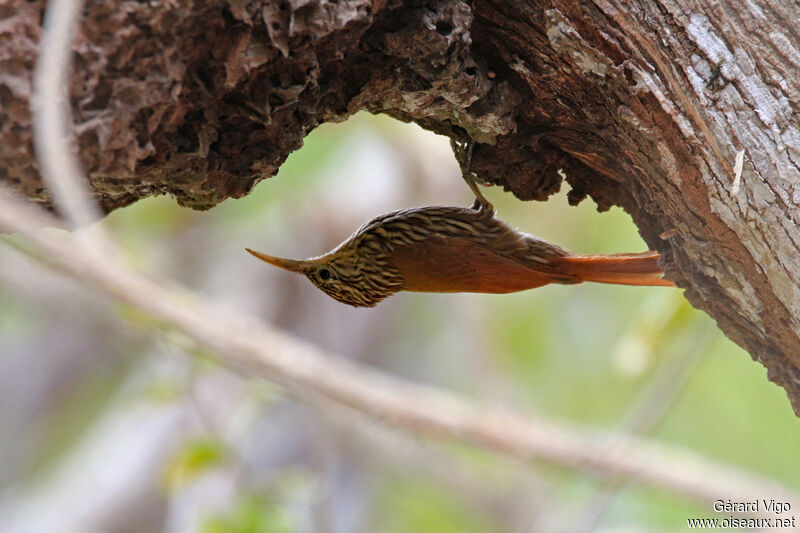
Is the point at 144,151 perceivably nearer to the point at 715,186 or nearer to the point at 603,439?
the point at 715,186

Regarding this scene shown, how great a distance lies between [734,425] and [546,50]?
625 cm

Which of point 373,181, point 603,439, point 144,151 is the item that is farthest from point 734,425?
point 144,151

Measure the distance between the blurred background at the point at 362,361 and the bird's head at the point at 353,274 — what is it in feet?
3.47

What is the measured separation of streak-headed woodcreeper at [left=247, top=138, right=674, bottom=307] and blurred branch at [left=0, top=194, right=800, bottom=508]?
348 millimetres

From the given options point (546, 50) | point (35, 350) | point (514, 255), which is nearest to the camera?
point (546, 50)

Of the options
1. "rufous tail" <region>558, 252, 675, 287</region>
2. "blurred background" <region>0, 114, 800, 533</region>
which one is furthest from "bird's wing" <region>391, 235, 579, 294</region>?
"blurred background" <region>0, 114, 800, 533</region>

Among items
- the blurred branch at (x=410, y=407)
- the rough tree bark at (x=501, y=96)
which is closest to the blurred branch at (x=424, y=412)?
the blurred branch at (x=410, y=407)

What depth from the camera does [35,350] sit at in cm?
771

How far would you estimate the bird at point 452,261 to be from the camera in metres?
3.11

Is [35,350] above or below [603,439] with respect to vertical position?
below

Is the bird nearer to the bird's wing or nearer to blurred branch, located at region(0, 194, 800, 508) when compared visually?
the bird's wing

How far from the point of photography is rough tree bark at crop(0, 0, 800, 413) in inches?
72.4

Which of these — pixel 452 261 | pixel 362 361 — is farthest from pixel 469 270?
pixel 362 361

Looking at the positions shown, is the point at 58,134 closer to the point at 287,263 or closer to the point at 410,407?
the point at 287,263
